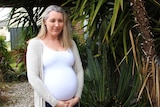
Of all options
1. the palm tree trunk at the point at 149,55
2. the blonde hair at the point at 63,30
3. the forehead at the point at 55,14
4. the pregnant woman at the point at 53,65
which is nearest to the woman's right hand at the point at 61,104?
the pregnant woman at the point at 53,65

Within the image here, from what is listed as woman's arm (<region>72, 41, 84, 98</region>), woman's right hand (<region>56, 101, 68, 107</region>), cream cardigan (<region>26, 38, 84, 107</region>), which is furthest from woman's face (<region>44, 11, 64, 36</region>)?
woman's right hand (<region>56, 101, 68, 107</region>)

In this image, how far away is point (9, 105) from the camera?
24.8 feet

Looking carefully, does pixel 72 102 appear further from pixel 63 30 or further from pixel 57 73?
pixel 63 30

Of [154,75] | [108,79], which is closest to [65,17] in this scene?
[154,75]

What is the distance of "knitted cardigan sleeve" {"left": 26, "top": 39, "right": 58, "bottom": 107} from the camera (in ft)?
9.23

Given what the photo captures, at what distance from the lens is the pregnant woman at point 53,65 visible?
2.84 metres

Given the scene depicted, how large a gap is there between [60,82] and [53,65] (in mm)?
149

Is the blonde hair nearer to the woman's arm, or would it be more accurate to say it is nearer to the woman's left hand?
the woman's arm

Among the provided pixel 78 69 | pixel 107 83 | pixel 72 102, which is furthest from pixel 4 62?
pixel 72 102

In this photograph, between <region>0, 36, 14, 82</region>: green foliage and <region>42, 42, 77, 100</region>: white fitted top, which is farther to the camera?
<region>0, 36, 14, 82</region>: green foliage

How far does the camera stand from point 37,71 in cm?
284

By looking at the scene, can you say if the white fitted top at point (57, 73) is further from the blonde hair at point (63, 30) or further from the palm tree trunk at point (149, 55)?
the palm tree trunk at point (149, 55)

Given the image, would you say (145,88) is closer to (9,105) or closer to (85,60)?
(85,60)

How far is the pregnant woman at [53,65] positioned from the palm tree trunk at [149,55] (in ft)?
2.08
